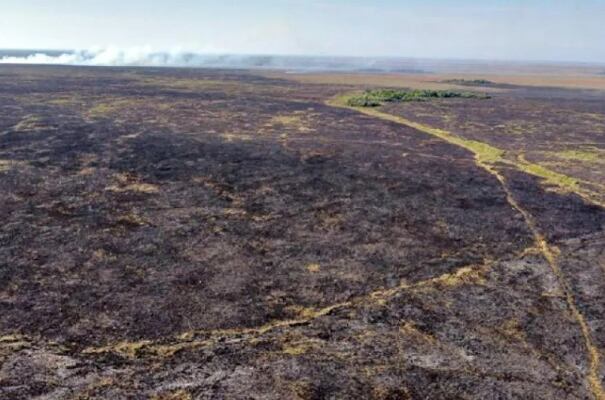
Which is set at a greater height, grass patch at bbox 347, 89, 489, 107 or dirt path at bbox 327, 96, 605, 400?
grass patch at bbox 347, 89, 489, 107

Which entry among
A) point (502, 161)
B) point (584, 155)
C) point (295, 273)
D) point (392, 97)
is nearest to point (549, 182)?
point (502, 161)

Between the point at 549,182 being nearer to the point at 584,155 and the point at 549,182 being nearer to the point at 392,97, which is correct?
the point at 584,155

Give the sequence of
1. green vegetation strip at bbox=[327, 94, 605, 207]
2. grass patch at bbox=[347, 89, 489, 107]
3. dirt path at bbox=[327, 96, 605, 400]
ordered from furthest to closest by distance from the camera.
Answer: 1. grass patch at bbox=[347, 89, 489, 107]
2. green vegetation strip at bbox=[327, 94, 605, 207]
3. dirt path at bbox=[327, 96, 605, 400]

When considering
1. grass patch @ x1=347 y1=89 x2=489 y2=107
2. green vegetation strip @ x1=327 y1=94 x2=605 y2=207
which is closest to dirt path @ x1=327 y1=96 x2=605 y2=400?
green vegetation strip @ x1=327 y1=94 x2=605 y2=207

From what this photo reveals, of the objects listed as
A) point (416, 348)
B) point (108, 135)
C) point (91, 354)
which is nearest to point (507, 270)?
point (416, 348)

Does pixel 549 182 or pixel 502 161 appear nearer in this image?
pixel 549 182

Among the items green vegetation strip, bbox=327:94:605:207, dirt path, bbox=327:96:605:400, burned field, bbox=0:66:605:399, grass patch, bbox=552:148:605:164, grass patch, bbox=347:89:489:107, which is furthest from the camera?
grass patch, bbox=347:89:489:107

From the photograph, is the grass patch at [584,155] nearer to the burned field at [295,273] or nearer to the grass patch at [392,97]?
the burned field at [295,273]

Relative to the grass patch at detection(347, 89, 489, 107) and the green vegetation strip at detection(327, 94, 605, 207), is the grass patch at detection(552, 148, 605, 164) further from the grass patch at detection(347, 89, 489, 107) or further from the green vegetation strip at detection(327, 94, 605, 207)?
the grass patch at detection(347, 89, 489, 107)
